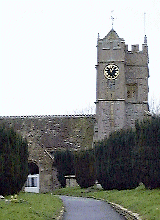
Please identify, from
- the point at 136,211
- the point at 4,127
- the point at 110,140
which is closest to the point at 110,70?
the point at 110,140

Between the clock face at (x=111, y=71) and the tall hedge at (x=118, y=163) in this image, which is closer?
the tall hedge at (x=118, y=163)

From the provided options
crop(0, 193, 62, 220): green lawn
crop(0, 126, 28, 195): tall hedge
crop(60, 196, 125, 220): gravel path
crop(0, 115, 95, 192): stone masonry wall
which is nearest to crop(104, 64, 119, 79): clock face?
crop(0, 115, 95, 192): stone masonry wall

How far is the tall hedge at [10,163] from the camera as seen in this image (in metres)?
21.5

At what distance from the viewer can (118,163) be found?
85.0 feet

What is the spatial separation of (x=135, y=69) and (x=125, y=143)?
20404 millimetres

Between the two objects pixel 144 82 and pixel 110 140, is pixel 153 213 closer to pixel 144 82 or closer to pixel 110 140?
pixel 110 140

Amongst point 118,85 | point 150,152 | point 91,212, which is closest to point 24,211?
point 91,212

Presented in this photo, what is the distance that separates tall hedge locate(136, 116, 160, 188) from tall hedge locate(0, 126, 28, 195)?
19.1ft

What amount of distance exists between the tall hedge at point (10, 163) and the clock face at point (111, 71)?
21195mm

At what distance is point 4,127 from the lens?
23.0 metres

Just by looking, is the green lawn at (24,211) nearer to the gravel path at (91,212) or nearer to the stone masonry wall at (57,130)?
the gravel path at (91,212)

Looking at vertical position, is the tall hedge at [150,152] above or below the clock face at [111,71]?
below

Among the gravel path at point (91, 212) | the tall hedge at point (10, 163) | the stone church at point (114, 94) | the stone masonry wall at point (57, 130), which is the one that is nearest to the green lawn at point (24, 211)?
the gravel path at point (91, 212)

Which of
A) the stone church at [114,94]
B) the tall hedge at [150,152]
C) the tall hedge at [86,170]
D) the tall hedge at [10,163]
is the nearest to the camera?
the tall hedge at [150,152]
